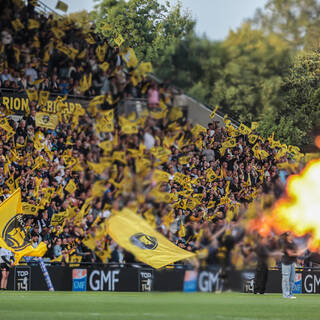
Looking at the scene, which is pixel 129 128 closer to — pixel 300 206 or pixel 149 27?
pixel 300 206

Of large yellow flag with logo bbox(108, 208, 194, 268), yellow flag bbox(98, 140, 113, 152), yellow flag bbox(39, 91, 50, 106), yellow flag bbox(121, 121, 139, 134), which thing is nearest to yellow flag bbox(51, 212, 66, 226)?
large yellow flag with logo bbox(108, 208, 194, 268)

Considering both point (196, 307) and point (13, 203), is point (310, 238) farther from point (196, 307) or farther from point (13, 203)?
point (13, 203)

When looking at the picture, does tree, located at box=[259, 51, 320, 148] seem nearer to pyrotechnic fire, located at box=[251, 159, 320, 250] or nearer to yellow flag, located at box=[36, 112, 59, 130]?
yellow flag, located at box=[36, 112, 59, 130]

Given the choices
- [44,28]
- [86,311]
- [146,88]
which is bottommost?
[86,311]

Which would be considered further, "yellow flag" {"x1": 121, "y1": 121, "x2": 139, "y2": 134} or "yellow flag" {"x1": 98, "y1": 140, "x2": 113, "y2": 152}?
"yellow flag" {"x1": 98, "y1": 140, "x2": 113, "y2": 152}

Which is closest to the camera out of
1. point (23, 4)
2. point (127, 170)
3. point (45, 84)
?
point (127, 170)

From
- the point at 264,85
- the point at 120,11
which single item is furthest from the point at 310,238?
the point at 264,85

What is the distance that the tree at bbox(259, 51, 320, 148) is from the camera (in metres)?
41.7

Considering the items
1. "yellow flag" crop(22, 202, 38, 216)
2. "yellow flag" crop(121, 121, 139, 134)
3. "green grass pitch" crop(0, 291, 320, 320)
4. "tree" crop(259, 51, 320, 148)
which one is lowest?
"green grass pitch" crop(0, 291, 320, 320)

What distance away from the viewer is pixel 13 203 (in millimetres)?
27531

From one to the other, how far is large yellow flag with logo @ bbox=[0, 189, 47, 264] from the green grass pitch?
10.8 feet

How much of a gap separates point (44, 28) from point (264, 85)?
35.1 metres

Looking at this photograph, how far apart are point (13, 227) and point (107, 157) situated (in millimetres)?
11483

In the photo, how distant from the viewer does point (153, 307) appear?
1812cm
